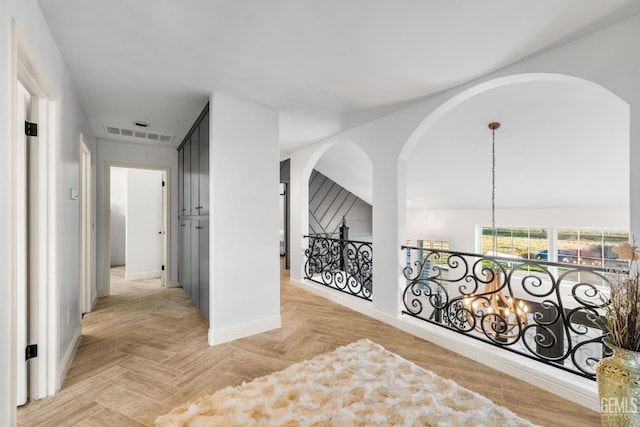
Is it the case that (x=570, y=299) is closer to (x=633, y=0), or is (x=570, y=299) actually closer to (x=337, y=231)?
(x=337, y=231)

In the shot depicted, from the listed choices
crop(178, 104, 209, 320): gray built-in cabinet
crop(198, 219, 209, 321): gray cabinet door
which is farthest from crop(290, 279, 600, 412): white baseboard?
crop(178, 104, 209, 320): gray built-in cabinet

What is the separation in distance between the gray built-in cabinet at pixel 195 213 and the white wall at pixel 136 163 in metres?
0.20

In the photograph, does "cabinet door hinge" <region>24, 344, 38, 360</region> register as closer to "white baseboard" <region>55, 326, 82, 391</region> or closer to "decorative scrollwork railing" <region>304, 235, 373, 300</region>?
"white baseboard" <region>55, 326, 82, 391</region>

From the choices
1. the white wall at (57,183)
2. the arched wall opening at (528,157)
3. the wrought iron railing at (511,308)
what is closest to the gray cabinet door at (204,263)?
the white wall at (57,183)

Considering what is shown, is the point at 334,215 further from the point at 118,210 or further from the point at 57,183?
the point at 57,183

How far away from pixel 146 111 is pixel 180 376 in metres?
2.71

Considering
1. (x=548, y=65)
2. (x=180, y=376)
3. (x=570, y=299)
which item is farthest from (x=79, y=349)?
(x=570, y=299)

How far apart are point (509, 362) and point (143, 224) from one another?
5682 mm

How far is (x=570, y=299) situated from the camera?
5.20 m

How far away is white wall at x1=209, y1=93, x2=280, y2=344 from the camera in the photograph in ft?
8.87

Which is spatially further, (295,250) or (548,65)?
(295,250)

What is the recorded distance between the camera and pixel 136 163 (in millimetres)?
4508

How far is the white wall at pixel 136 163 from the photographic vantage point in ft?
13.7

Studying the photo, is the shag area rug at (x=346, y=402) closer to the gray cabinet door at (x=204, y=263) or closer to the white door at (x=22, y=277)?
the white door at (x=22, y=277)
